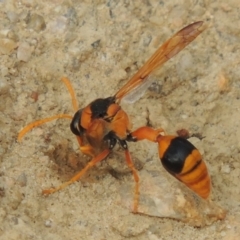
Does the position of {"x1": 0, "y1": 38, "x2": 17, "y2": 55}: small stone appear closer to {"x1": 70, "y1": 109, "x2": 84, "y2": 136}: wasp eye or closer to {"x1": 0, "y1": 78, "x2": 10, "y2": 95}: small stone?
{"x1": 0, "y1": 78, "x2": 10, "y2": 95}: small stone

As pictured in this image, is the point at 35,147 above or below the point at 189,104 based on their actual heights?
above

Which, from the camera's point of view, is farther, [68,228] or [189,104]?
[189,104]

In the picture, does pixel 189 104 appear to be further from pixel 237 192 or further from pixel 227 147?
pixel 237 192

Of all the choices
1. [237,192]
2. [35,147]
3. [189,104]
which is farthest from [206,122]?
[35,147]

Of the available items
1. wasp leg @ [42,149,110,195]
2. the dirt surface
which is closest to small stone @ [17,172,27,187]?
the dirt surface

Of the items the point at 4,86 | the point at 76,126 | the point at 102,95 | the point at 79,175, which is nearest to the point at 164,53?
the point at 102,95
